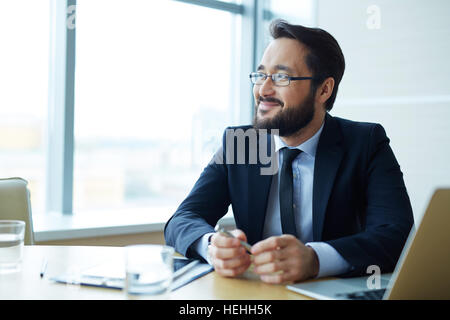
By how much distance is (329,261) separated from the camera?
122 cm

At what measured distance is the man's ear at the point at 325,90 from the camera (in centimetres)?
200

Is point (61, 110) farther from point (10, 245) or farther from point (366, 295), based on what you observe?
point (366, 295)

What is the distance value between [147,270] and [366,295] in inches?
18.0

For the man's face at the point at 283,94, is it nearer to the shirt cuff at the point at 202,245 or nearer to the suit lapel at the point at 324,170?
the suit lapel at the point at 324,170

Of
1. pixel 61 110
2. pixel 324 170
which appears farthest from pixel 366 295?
pixel 61 110

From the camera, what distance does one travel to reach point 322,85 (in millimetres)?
1993

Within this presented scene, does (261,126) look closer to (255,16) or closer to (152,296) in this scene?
(152,296)

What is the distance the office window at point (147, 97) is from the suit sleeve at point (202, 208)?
1738 millimetres

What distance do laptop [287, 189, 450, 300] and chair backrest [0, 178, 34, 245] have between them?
3.39 feet

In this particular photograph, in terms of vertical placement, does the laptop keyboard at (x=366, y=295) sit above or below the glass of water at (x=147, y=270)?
below

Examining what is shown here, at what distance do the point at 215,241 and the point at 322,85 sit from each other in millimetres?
1016

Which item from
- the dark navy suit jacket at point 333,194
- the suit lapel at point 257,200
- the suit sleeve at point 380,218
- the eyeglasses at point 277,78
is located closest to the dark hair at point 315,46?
the eyeglasses at point 277,78

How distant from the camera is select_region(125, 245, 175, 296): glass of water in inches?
38.0
